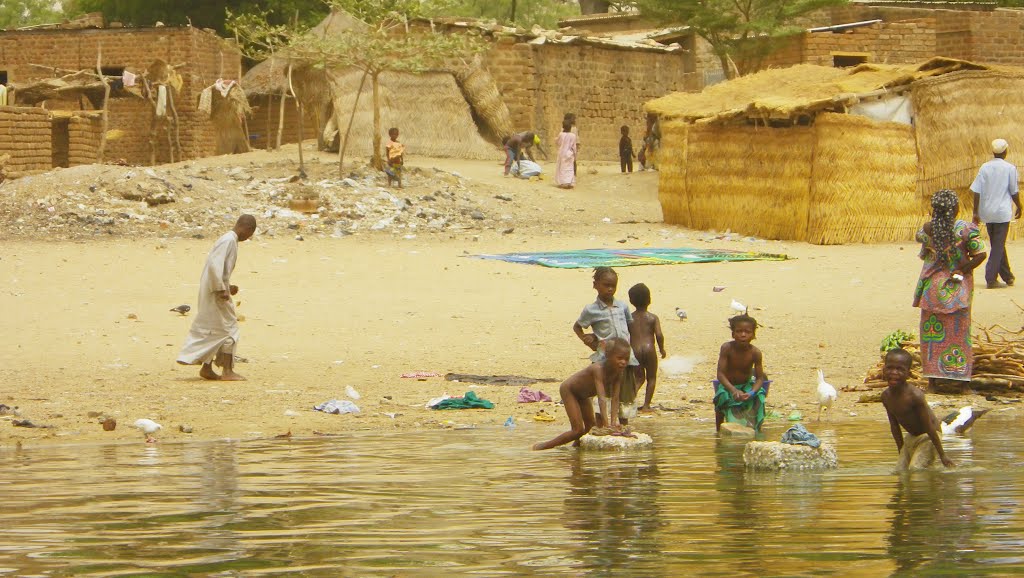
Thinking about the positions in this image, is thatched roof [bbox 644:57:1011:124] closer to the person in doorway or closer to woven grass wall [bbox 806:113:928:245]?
woven grass wall [bbox 806:113:928:245]

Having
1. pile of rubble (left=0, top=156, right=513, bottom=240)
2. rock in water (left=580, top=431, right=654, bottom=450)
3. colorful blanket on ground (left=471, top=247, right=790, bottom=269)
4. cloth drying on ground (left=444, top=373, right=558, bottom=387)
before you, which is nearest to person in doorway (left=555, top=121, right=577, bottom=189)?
pile of rubble (left=0, top=156, right=513, bottom=240)

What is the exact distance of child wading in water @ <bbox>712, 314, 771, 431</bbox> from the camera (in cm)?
852

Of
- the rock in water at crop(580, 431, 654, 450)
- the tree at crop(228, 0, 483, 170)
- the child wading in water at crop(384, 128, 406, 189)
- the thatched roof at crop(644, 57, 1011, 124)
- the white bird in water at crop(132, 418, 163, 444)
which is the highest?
the tree at crop(228, 0, 483, 170)

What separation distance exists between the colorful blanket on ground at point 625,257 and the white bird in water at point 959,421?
7.76 metres

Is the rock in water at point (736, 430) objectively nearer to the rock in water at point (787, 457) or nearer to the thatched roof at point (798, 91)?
the rock in water at point (787, 457)

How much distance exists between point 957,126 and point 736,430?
11.6 m

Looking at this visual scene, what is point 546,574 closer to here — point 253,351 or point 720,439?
point 720,439

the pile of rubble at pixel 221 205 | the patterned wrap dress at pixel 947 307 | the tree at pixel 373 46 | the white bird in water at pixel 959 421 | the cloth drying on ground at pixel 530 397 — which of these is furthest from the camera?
the tree at pixel 373 46

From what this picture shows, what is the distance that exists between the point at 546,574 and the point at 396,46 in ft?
66.0

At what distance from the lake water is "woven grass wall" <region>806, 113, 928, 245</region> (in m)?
10.3

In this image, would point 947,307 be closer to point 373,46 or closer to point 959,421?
point 959,421

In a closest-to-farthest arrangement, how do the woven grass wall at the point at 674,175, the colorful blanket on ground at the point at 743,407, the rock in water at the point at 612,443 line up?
the rock in water at the point at 612,443
the colorful blanket on ground at the point at 743,407
the woven grass wall at the point at 674,175

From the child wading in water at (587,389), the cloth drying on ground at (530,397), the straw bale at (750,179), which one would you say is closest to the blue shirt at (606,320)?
the child wading in water at (587,389)

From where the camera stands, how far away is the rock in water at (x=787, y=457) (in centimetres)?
727
